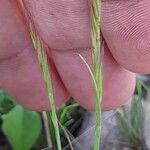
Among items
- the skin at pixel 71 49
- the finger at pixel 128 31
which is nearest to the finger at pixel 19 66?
the skin at pixel 71 49

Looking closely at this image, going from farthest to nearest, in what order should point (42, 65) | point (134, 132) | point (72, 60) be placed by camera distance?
point (134, 132), point (72, 60), point (42, 65)

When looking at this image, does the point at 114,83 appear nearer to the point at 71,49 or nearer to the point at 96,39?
the point at 71,49

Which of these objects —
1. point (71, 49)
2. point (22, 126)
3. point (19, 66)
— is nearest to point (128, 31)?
point (71, 49)

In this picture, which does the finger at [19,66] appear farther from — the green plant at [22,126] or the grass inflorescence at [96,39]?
the grass inflorescence at [96,39]

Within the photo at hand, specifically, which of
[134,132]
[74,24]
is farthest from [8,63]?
[134,132]

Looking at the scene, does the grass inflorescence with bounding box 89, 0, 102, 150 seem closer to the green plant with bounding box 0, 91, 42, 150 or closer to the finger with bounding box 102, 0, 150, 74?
the finger with bounding box 102, 0, 150, 74

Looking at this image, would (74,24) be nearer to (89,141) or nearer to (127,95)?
(127,95)

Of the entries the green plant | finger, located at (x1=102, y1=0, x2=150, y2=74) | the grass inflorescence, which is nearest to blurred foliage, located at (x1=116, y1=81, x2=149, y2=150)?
the green plant
